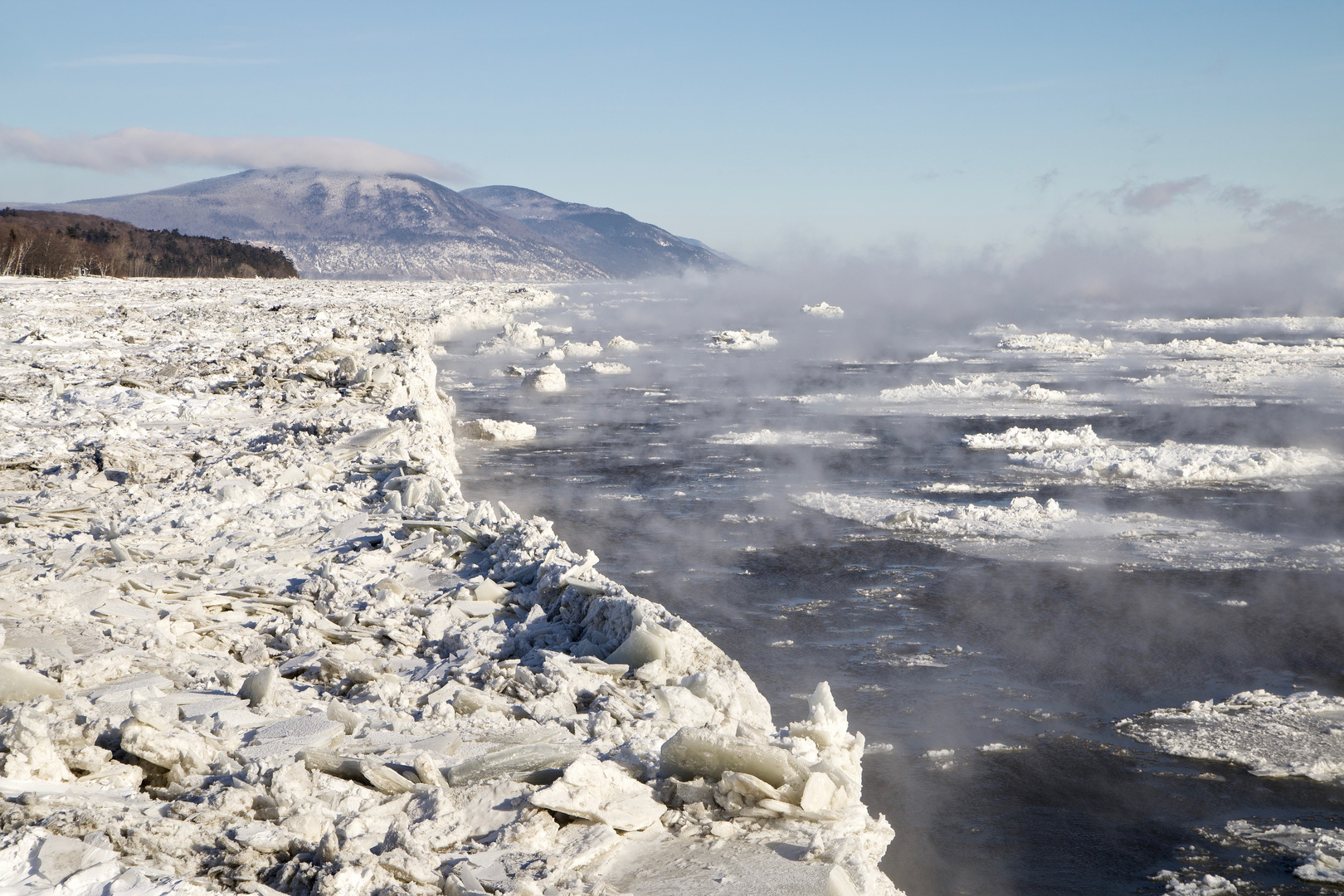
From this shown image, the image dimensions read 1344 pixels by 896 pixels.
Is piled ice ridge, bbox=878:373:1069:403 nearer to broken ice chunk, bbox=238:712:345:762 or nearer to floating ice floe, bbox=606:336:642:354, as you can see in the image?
floating ice floe, bbox=606:336:642:354

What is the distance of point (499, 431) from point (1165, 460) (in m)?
10.4

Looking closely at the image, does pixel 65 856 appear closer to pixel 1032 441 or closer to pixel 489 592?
pixel 489 592

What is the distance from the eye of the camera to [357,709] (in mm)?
4062

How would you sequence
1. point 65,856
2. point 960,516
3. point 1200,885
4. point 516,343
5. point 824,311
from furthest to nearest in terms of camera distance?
point 824,311 → point 516,343 → point 960,516 → point 1200,885 → point 65,856

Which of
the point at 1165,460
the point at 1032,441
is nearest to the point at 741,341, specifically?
the point at 1032,441

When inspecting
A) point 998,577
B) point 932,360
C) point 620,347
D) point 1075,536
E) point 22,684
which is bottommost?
point 998,577

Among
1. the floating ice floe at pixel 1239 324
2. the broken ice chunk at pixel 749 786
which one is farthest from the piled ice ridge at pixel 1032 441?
the floating ice floe at pixel 1239 324

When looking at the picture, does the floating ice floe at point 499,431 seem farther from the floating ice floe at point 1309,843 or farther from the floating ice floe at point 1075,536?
the floating ice floe at point 1309,843

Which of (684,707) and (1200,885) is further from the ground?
(684,707)

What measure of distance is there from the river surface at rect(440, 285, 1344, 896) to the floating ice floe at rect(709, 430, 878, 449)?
0.10 metres

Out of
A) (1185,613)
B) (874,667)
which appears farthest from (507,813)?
(1185,613)

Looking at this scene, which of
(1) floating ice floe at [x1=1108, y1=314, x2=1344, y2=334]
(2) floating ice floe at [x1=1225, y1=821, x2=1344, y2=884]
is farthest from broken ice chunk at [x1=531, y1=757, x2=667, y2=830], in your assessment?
(1) floating ice floe at [x1=1108, y1=314, x2=1344, y2=334]

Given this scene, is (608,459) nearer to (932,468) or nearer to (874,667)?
(932,468)

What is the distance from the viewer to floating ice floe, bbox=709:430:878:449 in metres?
16.1
